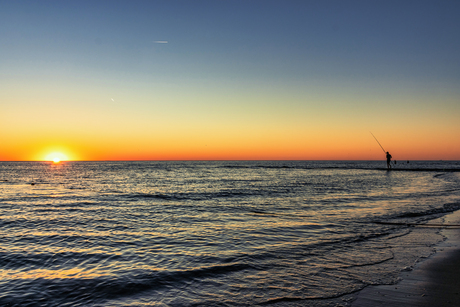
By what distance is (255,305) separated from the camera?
5621 millimetres

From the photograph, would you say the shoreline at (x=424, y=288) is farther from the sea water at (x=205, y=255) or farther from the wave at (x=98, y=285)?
the wave at (x=98, y=285)

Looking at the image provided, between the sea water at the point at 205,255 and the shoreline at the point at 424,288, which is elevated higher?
the shoreline at the point at 424,288

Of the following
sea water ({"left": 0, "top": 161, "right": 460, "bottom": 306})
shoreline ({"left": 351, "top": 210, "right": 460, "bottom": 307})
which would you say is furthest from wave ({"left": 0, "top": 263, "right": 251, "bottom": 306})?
shoreline ({"left": 351, "top": 210, "right": 460, "bottom": 307})

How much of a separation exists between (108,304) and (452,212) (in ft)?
61.4

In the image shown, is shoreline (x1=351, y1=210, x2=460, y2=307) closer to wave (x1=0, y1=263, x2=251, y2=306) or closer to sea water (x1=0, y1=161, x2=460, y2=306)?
sea water (x1=0, y1=161, x2=460, y2=306)

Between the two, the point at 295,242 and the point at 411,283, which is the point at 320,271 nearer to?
the point at 411,283

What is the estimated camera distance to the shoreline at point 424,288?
5.54 m

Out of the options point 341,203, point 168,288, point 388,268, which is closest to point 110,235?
point 168,288

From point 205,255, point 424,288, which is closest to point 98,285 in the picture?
point 205,255

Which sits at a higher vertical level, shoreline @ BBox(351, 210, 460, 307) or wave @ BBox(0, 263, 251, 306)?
shoreline @ BBox(351, 210, 460, 307)

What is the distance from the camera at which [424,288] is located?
244 inches

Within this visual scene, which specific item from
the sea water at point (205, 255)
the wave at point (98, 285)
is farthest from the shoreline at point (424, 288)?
the wave at point (98, 285)

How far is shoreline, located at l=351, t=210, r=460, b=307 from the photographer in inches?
218

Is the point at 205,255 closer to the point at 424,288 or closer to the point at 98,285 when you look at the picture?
the point at 98,285
